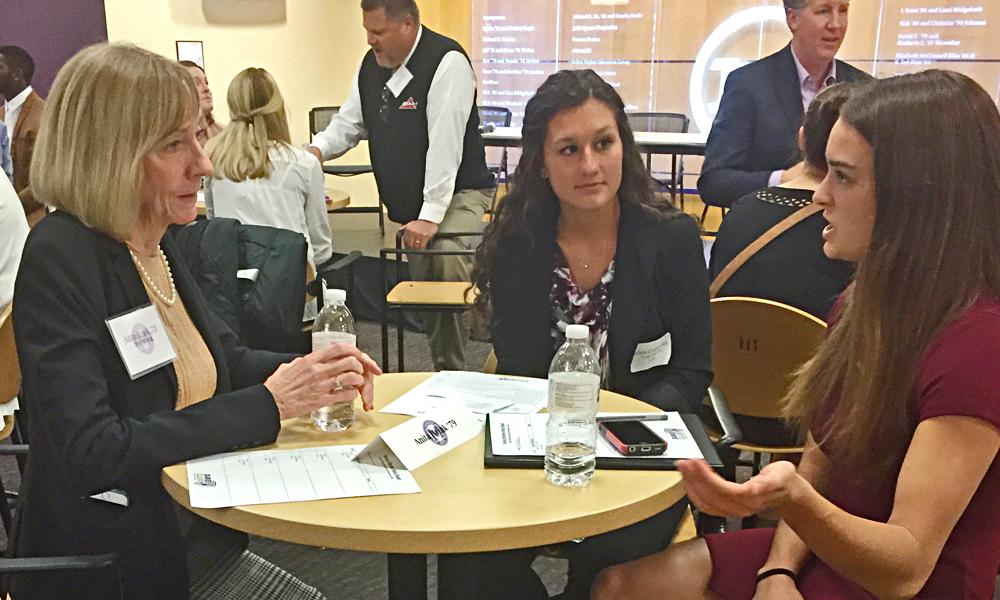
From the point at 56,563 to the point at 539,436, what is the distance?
808mm

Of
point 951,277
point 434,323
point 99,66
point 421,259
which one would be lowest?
point 434,323

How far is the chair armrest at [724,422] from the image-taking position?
6.12 feet

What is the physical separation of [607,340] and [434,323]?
→ 2180mm

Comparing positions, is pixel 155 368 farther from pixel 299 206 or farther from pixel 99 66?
pixel 299 206

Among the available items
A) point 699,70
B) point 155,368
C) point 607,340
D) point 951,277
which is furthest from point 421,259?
point 699,70

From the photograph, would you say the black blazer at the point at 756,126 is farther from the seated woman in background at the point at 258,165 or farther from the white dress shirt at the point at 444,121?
the seated woman in background at the point at 258,165

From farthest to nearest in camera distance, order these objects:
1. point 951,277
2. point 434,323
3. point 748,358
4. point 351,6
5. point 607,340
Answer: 1. point 351,6
2. point 434,323
3. point 748,358
4. point 607,340
5. point 951,277

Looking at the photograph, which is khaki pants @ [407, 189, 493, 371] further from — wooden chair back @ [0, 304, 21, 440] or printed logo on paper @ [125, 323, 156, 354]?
printed logo on paper @ [125, 323, 156, 354]

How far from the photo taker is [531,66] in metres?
9.18

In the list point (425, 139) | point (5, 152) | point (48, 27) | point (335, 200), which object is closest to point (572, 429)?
point (425, 139)

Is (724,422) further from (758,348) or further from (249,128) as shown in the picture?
(249,128)

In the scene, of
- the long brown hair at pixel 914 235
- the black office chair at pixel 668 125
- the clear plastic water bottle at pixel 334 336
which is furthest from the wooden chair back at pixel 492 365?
the black office chair at pixel 668 125

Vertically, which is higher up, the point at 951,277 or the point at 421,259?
the point at 951,277

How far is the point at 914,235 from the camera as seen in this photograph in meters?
1.28
